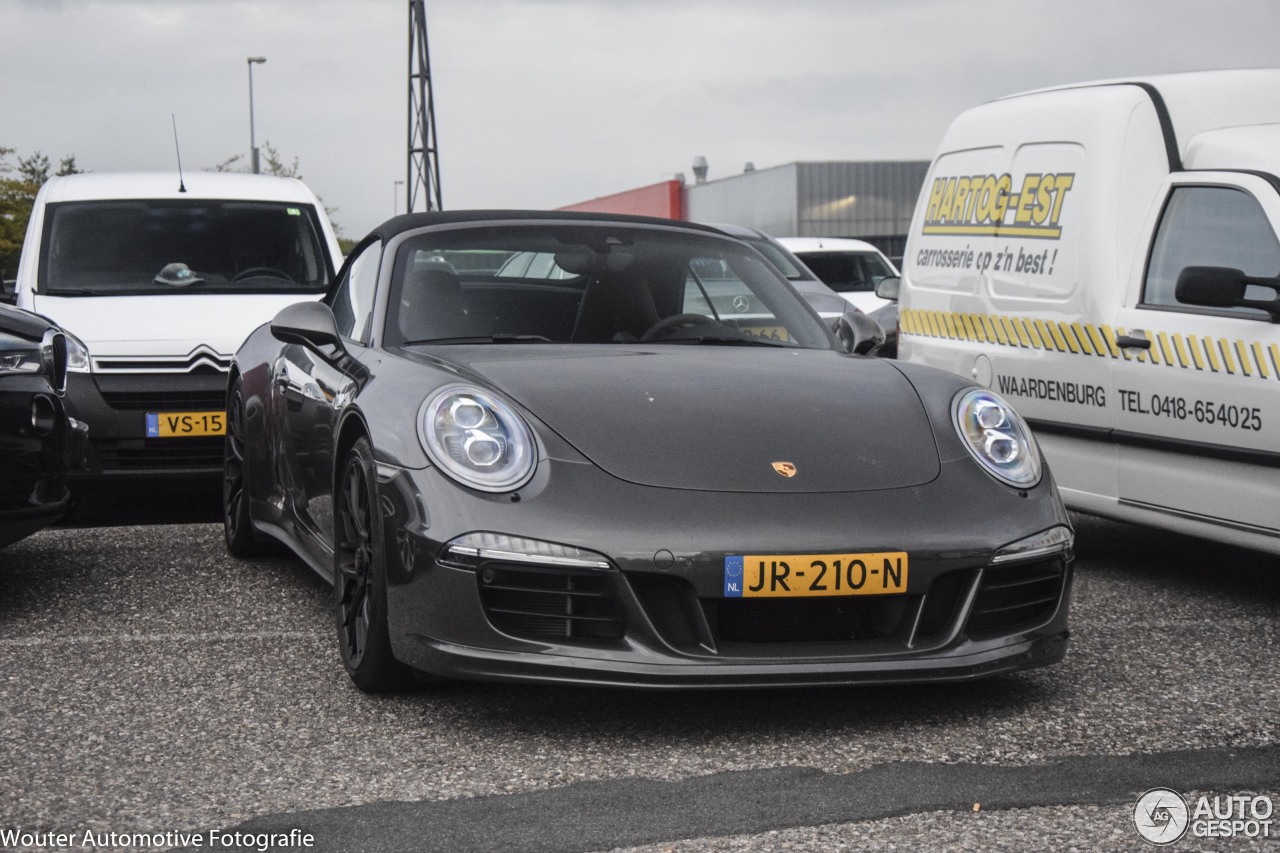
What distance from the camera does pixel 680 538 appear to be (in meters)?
3.79

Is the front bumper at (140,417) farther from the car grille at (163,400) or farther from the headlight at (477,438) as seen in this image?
the headlight at (477,438)

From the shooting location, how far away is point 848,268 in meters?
16.8

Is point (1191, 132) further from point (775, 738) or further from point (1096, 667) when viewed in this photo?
point (775, 738)

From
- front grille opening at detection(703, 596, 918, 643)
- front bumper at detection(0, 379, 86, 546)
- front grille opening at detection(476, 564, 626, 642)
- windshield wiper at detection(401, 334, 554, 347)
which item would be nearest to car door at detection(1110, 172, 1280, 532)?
front grille opening at detection(703, 596, 918, 643)

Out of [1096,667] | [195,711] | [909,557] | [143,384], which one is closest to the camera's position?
[909,557]

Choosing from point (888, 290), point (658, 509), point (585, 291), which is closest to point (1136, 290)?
point (585, 291)

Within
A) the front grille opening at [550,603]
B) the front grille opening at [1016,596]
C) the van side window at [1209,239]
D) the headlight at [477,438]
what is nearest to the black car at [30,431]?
the headlight at [477,438]

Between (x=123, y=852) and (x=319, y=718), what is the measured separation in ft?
3.27

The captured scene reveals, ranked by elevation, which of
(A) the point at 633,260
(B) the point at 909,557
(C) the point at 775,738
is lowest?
(C) the point at 775,738

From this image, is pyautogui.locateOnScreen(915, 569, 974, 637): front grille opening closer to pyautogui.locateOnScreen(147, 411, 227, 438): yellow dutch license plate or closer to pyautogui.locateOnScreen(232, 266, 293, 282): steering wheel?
pyautogui.locateOnScreen(147, 411, 227, 438): yellow dutch license plate

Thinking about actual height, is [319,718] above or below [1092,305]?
below

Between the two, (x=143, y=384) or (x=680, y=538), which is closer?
(x=680, y=538)

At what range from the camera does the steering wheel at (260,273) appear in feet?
29.0

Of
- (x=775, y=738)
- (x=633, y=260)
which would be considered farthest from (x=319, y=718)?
(x=633, y=260)
